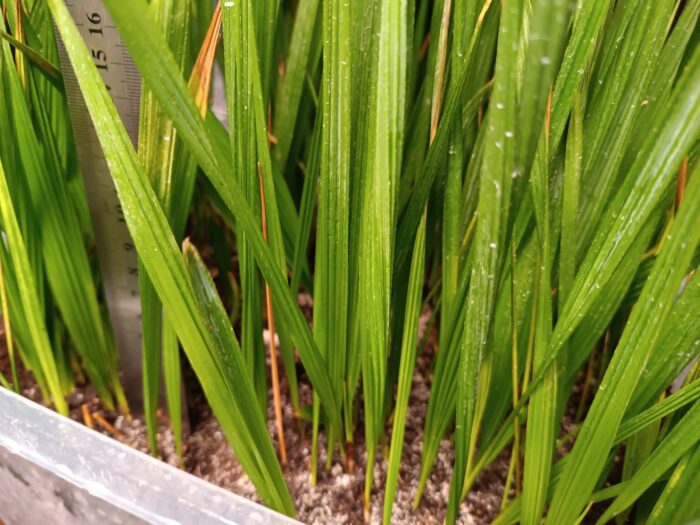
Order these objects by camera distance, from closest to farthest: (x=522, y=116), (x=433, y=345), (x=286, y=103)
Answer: (x=522, y=116), (x=286, y=103), (x=433, y=345)

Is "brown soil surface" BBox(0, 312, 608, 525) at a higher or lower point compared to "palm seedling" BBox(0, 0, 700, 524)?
lower

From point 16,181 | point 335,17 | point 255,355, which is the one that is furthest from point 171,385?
point 335,17

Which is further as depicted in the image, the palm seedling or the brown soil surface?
the brown soil surface

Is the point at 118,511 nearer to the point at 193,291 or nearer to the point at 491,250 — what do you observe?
the point at 193,291

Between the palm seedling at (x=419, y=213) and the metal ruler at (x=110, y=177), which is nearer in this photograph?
the palm seedling at (x=419, y=213)

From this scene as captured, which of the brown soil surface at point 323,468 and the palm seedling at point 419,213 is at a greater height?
the palm seedling at point 419,213

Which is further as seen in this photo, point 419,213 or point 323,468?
point 323,468

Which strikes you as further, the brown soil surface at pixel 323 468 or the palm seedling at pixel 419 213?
the brown soil surface at pixel 323 468

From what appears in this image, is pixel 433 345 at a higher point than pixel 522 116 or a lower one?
lower
